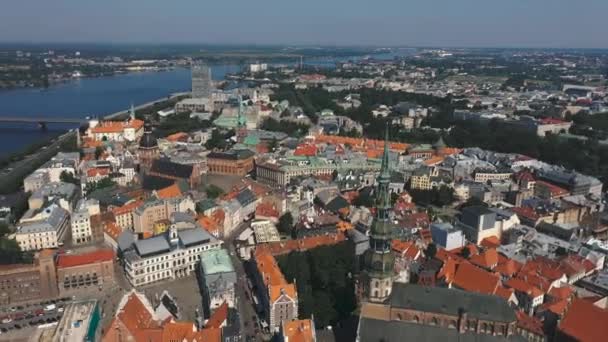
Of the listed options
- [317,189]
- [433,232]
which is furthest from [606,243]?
[317,189]

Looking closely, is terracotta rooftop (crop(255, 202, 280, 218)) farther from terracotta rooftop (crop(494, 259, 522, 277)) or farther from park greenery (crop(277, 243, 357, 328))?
terracotta rooftop (crop(494, 259, 522, 277))

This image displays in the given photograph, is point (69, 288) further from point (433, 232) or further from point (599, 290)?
point (599, 290)

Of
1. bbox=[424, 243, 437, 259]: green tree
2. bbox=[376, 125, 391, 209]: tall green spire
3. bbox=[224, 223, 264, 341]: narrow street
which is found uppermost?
bbox=[376, 125, 391, 209]: tall green spire

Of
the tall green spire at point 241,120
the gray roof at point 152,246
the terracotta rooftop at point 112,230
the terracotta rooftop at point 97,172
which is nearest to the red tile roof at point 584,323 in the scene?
the gray roof at point 152,246

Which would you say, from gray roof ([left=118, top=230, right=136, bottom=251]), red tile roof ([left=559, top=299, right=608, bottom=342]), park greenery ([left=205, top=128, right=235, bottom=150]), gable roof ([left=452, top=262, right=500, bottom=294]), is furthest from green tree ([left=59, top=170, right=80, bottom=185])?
red tile roof ([left=559, top=299, right=608, bottom=342])

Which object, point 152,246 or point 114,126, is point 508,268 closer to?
point 152,246

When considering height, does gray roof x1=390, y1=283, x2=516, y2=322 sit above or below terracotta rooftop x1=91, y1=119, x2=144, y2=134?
A: above
